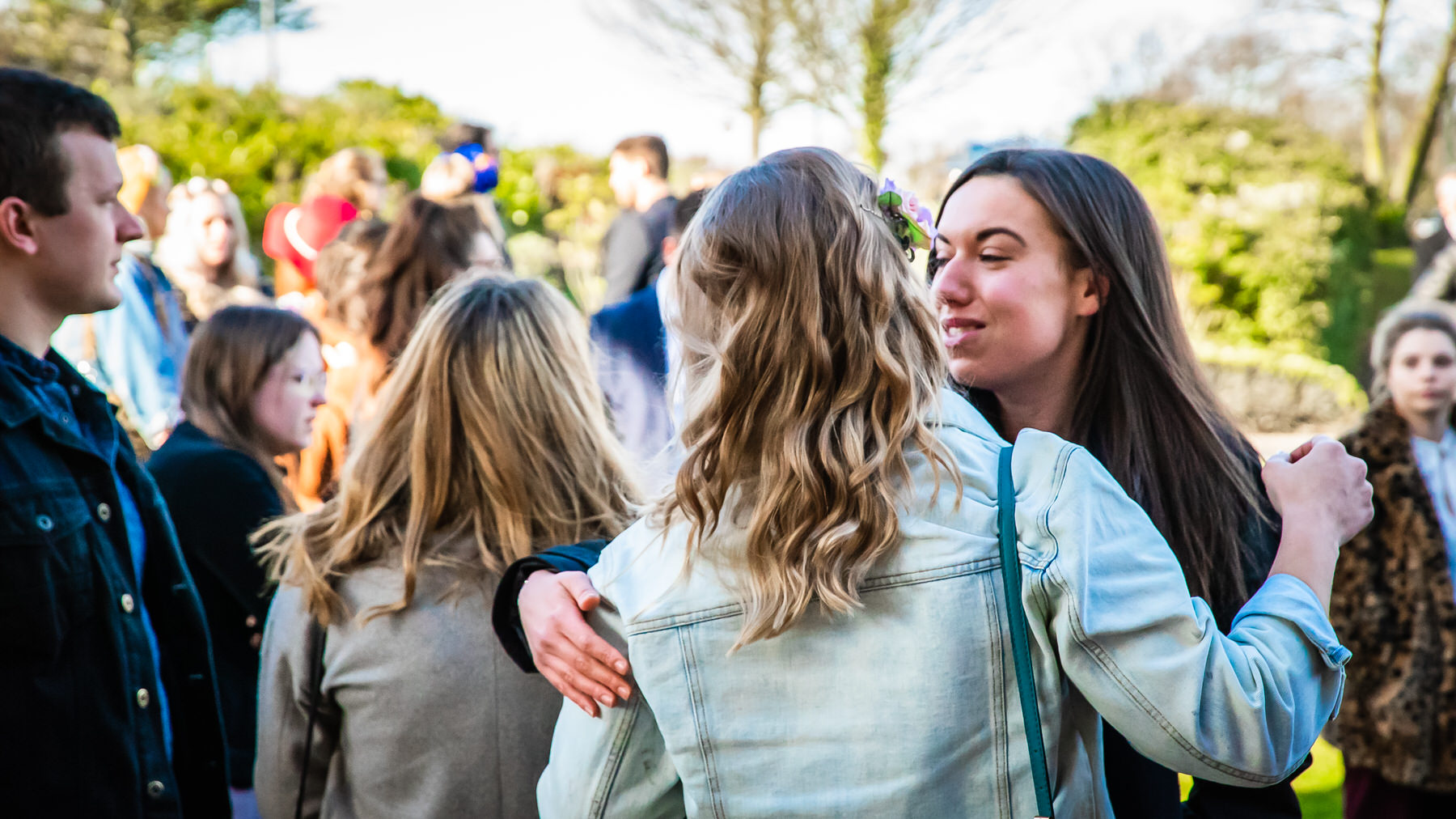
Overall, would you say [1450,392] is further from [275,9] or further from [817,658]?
[275,9]

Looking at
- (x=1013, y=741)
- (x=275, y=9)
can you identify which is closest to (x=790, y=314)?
(x=1013, y=741)

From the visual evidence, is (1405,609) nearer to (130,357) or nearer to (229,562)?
(229,562)

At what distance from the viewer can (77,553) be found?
2.02 metres

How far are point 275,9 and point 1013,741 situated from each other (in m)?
25.5

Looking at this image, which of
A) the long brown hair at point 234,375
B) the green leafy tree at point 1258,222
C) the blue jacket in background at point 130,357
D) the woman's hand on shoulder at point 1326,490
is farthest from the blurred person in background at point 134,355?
the green leafy tree at point 1258,222

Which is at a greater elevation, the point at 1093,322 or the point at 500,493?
the point at 1093,322

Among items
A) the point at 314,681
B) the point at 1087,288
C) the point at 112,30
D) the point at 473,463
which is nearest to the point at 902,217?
the point at 1087,288

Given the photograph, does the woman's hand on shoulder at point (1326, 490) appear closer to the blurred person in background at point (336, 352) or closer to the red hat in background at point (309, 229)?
the blurred person in background at point (336, 352)

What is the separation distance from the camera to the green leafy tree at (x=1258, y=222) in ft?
39.2

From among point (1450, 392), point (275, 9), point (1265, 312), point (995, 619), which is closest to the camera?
point (995, 619)

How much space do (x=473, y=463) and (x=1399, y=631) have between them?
3228mm

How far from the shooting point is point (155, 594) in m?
2.32

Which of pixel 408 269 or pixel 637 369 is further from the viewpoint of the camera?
pixel 637 369

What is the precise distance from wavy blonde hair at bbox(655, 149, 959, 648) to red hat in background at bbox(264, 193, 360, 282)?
15.8 feet
